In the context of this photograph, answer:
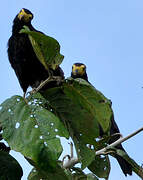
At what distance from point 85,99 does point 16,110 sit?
0.27 meters

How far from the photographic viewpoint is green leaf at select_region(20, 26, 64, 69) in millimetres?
1333

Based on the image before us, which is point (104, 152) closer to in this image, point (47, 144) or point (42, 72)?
point (47, 144)

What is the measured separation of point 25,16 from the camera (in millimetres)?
3727

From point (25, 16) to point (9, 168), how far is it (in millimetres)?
2595

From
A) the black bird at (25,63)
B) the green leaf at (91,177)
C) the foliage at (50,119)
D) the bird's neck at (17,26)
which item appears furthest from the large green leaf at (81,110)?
the bird's neck at (17,26)

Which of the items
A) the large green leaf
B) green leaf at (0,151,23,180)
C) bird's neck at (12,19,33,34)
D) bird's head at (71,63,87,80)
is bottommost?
bird's head at (71,63,87,80)

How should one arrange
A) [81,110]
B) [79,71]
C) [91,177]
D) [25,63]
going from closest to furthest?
[81,110] < [91,177] < [25,63] < [79,71]

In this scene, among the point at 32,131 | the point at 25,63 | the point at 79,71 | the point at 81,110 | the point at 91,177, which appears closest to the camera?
the point at 32,131

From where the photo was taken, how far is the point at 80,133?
4.97ft

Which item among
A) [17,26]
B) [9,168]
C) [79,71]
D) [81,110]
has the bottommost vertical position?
[79,71]

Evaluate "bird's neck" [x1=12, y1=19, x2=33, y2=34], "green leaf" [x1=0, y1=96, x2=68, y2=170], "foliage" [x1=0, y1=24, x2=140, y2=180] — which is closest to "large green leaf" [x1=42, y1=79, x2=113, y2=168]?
"foliage" [x1=0, y1=24, x2=140, y2=180]

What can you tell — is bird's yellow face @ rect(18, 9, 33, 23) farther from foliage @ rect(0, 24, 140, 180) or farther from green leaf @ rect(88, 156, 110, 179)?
foliage @ rect(0, 24, 140, 180)

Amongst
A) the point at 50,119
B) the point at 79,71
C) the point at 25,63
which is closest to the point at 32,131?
the point at 50,119

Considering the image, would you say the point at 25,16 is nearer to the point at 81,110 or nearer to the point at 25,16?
the point at 25,16
